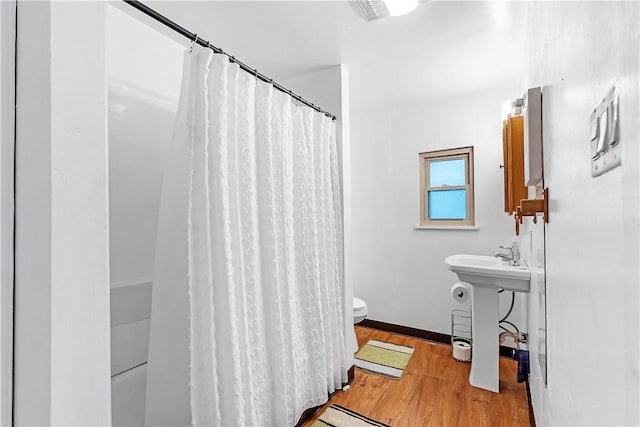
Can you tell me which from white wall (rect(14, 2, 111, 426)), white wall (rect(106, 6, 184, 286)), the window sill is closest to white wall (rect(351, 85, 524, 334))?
the window sill

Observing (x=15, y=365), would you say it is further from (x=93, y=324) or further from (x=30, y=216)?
(x=30, y=216)

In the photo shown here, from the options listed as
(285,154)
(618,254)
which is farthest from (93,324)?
(285,154)

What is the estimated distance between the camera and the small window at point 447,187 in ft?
8.83

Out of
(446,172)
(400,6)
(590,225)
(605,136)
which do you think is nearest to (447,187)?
(446,172)

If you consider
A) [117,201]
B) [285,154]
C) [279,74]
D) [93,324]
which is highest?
[279,74]

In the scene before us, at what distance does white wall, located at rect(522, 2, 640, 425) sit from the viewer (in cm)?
42

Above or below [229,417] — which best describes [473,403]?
below

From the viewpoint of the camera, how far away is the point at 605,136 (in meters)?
0.49

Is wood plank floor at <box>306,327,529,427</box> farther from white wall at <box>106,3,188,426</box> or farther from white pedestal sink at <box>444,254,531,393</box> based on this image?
white wall at <box>106,3,188,426</box>

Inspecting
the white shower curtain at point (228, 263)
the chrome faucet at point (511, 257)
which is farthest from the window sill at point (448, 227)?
the white shower curtain at point (228, 263)

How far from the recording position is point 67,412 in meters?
0.43

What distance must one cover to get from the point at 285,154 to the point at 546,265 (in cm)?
125

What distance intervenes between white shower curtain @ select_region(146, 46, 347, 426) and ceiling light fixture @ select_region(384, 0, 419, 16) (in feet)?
2.27

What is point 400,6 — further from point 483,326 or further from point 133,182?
point 483,326
